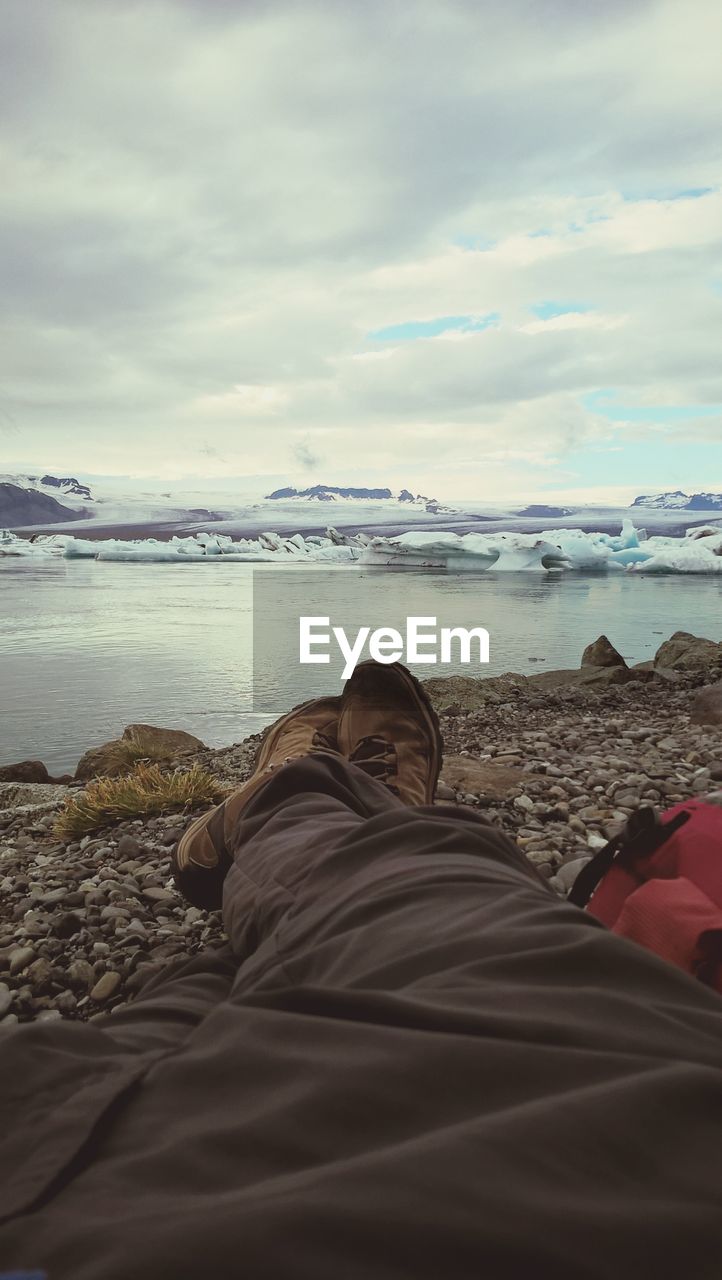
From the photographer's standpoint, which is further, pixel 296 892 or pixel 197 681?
pixel 197 681

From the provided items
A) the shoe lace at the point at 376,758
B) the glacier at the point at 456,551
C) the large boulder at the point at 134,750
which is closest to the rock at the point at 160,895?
the shoe lace at the point at 376,758

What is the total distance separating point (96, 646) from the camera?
13.5 meters

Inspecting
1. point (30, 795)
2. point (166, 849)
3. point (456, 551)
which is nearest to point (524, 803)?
point (166, 849)

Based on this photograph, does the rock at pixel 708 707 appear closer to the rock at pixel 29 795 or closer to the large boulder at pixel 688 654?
the large boulder at pixel 688 654

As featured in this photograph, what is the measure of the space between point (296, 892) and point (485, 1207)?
626mm

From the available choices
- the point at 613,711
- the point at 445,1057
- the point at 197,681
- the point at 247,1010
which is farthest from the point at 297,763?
the point at 197,681

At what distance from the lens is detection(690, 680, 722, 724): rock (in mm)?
4671

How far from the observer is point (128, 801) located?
324 cm

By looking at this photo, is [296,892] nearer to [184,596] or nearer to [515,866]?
[515,866]

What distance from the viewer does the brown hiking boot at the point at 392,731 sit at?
7.66 ft

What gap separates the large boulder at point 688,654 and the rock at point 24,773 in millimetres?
5443

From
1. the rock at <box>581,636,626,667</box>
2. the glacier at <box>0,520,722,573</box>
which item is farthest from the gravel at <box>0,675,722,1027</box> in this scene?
the glacier at <box>0,520,722,573</box>

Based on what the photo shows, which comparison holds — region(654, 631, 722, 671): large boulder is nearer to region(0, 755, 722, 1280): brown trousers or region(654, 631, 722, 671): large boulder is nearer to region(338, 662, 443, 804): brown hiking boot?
region(338, 662, 443, 804): brown hiking boot

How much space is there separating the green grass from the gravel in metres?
0.07
